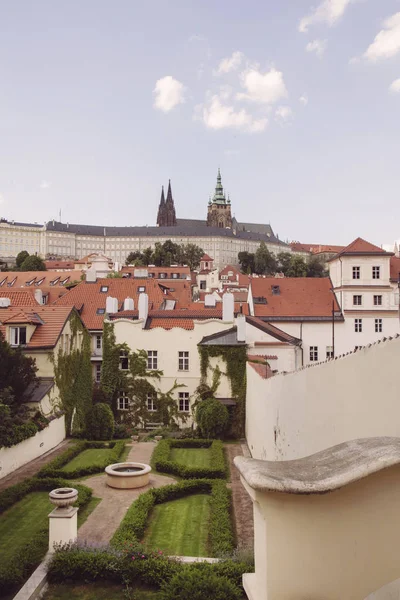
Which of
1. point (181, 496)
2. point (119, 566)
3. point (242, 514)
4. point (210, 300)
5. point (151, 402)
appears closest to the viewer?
point (119, 566)

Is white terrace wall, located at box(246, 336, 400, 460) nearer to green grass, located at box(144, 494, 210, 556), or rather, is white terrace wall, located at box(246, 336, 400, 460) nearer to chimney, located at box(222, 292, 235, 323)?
green grass, located at box(144, 494, 210, 556)

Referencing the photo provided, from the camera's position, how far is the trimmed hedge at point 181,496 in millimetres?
12695

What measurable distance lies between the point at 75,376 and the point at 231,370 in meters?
8.58

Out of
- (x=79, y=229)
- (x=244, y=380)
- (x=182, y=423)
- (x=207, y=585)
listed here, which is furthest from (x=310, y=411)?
(x=79, y=229)

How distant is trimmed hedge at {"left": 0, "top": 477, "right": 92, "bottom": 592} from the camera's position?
10250 mm

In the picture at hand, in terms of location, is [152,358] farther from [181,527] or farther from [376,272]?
[376,272]

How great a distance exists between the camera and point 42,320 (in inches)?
1100

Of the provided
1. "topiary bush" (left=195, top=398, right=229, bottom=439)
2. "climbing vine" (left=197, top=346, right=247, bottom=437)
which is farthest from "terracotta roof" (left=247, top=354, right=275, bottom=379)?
"topiary bush" (left=195, top=398, right=229, bottom=439)

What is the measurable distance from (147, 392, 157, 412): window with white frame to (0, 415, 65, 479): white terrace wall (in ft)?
20.6

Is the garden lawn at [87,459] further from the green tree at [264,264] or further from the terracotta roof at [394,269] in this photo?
the green tree at [264,264]

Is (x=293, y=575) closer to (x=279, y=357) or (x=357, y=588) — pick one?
(x=357, y=588)

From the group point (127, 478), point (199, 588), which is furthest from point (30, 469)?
point (199, 588)

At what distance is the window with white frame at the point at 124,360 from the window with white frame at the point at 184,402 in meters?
3.71

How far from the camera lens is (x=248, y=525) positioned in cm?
1450
